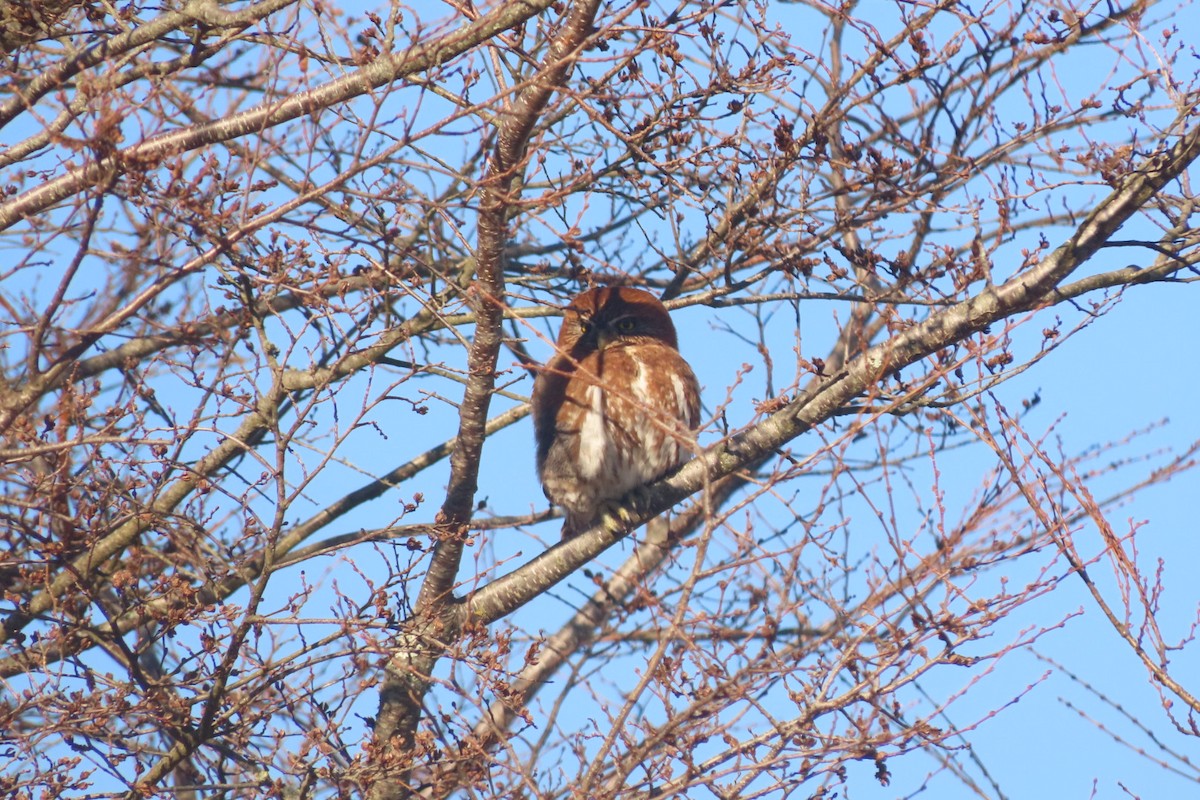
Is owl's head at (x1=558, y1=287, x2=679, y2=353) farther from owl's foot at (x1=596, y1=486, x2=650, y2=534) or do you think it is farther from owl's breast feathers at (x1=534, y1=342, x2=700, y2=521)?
owl's foot at (x1=596, y1=486, x2=650, y2=534)

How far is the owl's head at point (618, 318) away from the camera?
597 centimetres

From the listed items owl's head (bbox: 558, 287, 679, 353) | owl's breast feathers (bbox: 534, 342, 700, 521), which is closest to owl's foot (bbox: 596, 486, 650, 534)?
owl's breast feathers (bbox: 534, 342, 700, 521)

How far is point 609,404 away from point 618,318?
57 centimetres

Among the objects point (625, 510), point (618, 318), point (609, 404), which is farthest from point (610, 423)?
point (618, 318)

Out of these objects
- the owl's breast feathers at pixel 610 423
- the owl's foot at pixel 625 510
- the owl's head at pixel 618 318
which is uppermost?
the owl's head at pixel 618 318

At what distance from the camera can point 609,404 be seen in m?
5.61

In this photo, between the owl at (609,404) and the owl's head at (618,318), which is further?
the owl's head at (618,318)

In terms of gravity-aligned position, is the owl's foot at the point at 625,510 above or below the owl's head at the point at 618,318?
below

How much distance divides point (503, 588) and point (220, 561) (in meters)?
1.16

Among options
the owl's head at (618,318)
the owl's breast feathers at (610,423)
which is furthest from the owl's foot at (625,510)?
the owl's head at (618,318)

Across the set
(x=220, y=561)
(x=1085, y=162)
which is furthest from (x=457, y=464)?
(x=1085, y=162)

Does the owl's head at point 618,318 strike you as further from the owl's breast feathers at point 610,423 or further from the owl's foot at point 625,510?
the owl's foot at point 625,510

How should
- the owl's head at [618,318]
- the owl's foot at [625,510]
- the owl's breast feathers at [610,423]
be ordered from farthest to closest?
the owl's head at [618,318], the owl's breast feathers at [610,423], the owl's foot at [625,510]

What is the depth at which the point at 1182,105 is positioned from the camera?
4.11 metres
